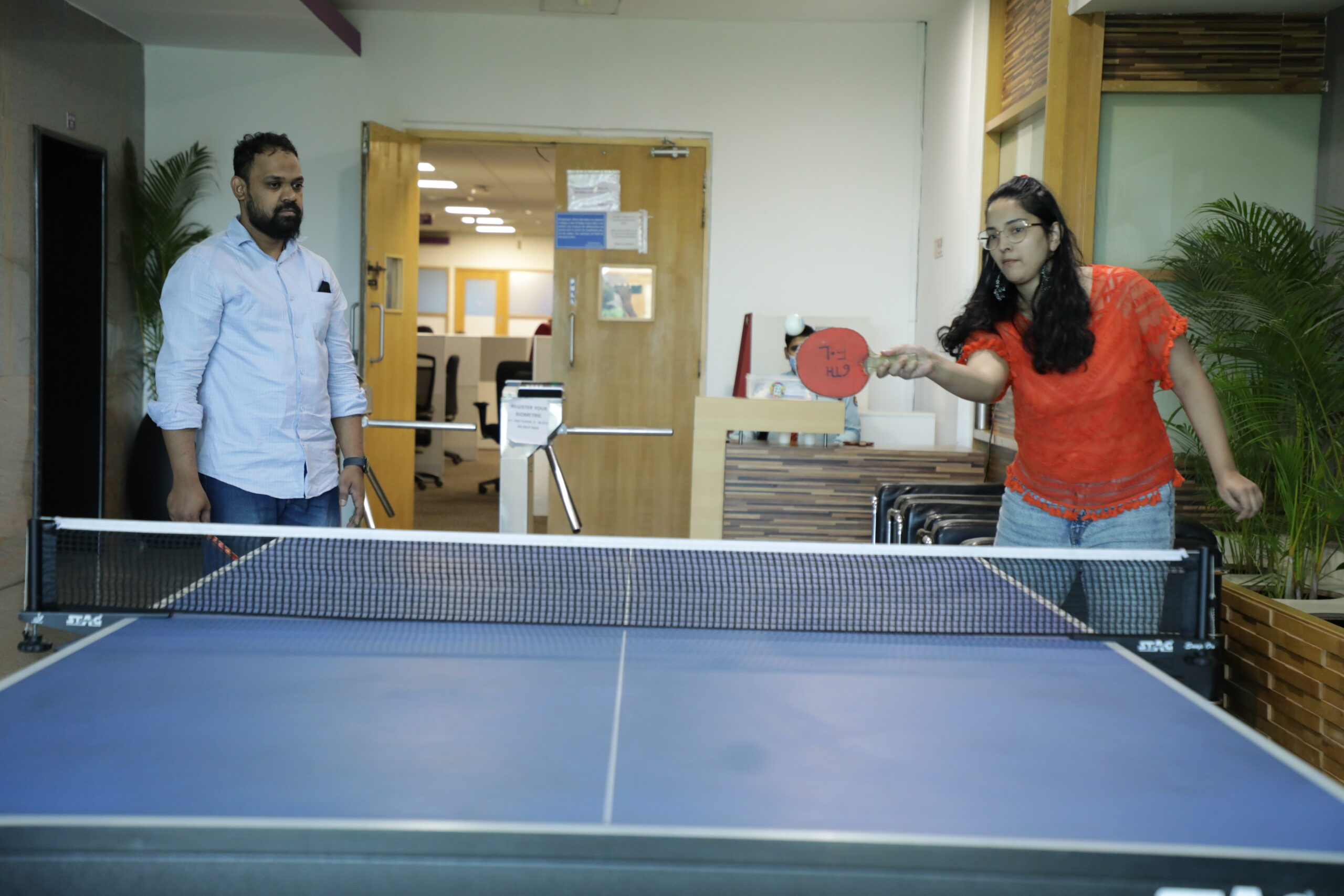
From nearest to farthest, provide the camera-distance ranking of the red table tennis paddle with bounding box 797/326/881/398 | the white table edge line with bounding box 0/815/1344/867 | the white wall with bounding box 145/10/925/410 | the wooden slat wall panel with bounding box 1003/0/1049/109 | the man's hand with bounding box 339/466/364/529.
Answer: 1. the white table edge line with bounding box 0/815/1344/867
2. the red table tennis paddle with bounding box 797/326/881/398
3. the man's hand with bounding box 339/466/364/529
4. the wooden slat wall panel with bounding box 1003/0/1049/109
5. the white wall with bounding box 145/10/925/410

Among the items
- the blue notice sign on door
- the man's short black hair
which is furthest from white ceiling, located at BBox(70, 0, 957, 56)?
the man's short black hair

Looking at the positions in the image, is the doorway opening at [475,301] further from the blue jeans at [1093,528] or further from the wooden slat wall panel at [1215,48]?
the blue jeans at [1093,528]

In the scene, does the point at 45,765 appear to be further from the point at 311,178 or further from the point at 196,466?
the point at 311,178

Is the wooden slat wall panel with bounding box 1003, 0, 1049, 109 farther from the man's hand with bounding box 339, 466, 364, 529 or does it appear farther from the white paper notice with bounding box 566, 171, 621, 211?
the man's hand with bounding box 339, 466, 364, 529

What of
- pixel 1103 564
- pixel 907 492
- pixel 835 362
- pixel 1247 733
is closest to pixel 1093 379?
pixel 1103 564

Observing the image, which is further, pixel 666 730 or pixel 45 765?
pixel 666 730

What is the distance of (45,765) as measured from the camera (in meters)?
1.07

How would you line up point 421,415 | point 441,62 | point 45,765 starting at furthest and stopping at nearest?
point 421,415 < point 441,62 < point 45,765

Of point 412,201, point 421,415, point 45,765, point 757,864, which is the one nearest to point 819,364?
point 757,864

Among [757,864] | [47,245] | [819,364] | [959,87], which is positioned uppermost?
[959,87]

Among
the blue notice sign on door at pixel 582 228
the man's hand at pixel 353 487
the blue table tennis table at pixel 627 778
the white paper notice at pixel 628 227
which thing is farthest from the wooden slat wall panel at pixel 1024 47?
the blue table tennis table at pixel 627 778

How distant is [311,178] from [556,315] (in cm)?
149

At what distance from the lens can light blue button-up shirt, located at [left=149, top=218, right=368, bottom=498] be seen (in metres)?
2.36

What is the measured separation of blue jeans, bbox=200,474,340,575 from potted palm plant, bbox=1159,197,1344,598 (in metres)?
2.25
